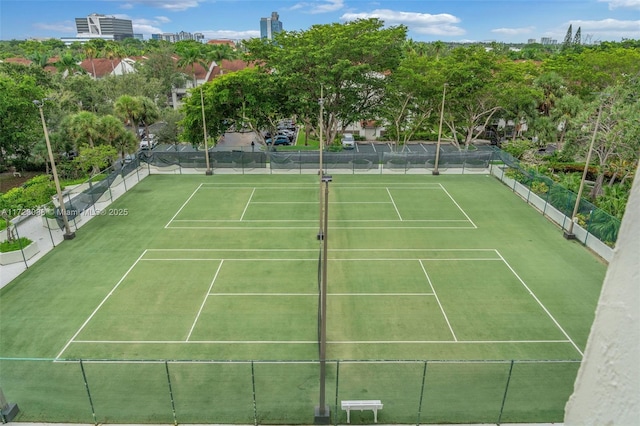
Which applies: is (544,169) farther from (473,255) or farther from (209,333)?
(209,333)

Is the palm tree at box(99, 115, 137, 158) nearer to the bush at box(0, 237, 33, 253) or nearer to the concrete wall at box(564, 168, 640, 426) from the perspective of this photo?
the bush at box(0, 237, 33, 253)

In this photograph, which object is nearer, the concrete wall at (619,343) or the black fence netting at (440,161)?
the concrete wall at (619,343)

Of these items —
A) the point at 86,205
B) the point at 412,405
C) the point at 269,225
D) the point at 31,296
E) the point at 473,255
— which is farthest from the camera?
the point at 86,205

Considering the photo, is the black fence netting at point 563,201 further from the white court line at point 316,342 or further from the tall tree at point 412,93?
the tall tree at point 412,93

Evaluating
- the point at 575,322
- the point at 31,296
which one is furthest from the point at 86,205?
the point at 575,322

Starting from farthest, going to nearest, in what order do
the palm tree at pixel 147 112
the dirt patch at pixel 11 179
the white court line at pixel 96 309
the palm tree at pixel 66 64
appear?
the palm tree at pixel 66 64 → the palm tree at pixel 147 112 → the dirt patch at pixel 11 179 → the white court line at pixel 96 309

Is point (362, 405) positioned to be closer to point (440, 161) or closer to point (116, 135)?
point (440, 161)

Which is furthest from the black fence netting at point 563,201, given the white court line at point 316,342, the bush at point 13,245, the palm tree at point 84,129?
the palm tree at point 84,129
